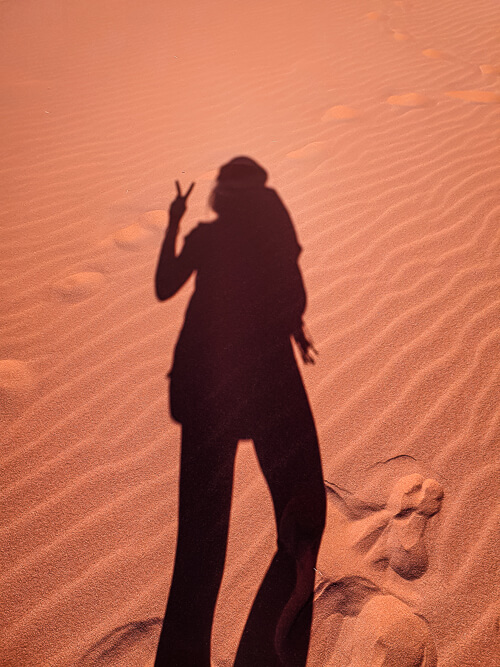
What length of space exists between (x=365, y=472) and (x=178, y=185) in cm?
290

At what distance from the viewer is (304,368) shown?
7.72ft

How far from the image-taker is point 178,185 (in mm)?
3574

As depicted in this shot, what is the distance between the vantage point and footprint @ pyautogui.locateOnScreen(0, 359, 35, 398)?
2.26 meters

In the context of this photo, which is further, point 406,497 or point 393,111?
point 393,111

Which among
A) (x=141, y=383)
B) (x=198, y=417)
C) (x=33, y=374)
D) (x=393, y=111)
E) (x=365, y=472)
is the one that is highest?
(x=393, y=111)

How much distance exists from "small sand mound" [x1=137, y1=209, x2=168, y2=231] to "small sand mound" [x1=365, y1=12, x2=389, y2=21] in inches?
234

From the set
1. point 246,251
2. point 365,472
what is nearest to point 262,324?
point 246,251

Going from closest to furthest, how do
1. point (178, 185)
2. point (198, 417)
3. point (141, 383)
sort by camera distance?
point (198, 417) < point (141, 383) < point (178, 185)

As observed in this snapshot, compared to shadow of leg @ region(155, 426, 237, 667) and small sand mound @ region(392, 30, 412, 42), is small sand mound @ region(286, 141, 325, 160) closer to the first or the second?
shadow of leg @ region(155, 426, 237, 667)

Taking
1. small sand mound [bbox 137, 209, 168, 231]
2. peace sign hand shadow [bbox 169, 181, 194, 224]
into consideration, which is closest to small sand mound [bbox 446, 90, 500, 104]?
peace sign hand shadow [bbox 169, 181, 194, 224]

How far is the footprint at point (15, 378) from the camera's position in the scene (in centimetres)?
226

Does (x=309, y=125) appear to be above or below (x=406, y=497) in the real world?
above

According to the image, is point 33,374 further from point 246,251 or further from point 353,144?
point 353,144

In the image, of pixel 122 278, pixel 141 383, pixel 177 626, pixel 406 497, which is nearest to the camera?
pixel 177 626
